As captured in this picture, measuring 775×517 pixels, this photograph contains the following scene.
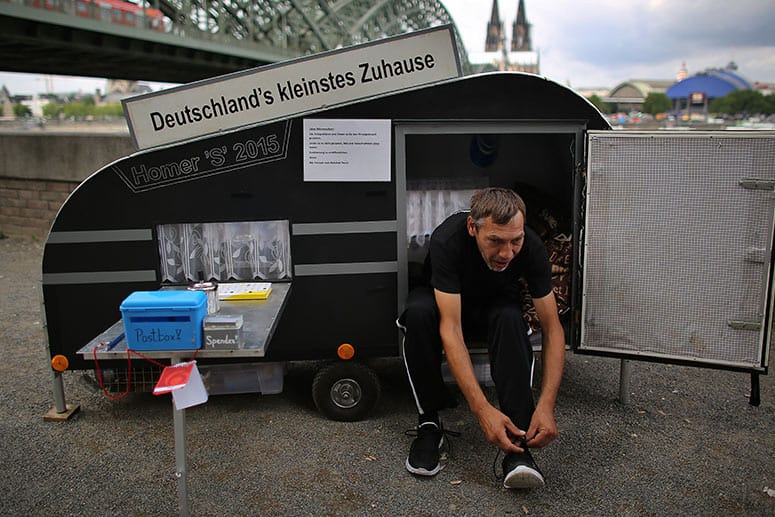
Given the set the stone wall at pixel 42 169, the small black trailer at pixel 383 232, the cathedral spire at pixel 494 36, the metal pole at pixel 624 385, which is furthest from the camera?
the cathedral spire at pixel 494 36

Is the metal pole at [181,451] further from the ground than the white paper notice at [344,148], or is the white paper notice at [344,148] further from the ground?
the white paper notice at [344,148]

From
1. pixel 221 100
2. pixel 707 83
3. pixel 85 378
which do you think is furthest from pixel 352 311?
pixel 707 83

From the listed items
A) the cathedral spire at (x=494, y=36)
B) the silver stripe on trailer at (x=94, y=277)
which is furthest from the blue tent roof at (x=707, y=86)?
the silver stripe on trailer at (x=94, y=277)

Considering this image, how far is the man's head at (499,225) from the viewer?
298cm

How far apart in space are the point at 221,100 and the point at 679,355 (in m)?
3.09

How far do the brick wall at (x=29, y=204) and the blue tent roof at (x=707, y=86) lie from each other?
370ft

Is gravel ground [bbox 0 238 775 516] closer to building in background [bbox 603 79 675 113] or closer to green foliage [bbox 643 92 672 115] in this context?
green foliage [bbox 643 92 672 115]

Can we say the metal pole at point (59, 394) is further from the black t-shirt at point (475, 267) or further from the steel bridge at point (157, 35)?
the steel bridge at point (157, 35)

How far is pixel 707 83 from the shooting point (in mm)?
107125

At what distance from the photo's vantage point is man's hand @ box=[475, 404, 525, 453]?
2.89 metres

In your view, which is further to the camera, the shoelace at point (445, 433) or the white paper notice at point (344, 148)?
the white paper notice at point (344, 148)

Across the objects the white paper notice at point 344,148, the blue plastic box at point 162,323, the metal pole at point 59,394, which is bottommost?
the metal pole at point 59,394

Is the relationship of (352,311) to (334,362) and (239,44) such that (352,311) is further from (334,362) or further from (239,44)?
(239,44)

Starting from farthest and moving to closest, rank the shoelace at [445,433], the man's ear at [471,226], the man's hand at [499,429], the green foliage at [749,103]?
the green foliage at [749,103] < the shoelace at [445,433] < the man's ear at [471,226] < the man's hand at [499,429]
